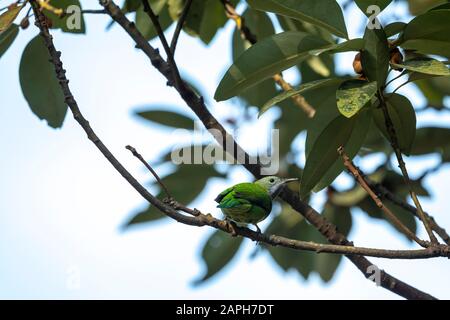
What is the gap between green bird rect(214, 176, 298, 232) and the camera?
9.32ft

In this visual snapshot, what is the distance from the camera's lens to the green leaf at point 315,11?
3010mm

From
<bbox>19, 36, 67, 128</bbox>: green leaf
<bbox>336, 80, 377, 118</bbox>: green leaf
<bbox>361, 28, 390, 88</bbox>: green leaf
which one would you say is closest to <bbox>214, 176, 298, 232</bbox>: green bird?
<bbox>336, 80, 377, 118</bbox>: green leaf

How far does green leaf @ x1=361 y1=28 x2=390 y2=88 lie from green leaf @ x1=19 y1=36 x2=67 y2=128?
5.14ft

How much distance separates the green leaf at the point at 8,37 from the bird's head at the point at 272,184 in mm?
1275

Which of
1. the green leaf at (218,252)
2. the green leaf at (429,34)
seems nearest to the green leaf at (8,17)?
the green leaf at (429,34)

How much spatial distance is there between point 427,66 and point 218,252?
2.34m

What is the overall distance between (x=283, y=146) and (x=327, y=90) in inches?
21.2

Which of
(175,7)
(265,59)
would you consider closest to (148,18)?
(175,7)

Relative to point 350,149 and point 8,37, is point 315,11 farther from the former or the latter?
point 8,37

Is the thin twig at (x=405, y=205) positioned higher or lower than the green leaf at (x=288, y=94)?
lower

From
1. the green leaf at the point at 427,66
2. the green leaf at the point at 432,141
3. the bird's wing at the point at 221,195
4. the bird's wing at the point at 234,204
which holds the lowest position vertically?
the bird's wing at the point at 234,204

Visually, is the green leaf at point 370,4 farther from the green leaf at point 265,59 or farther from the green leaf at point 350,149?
the green leaf at point 350,149

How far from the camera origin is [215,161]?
448cm
